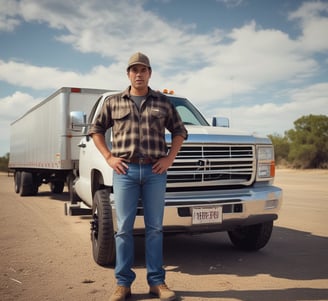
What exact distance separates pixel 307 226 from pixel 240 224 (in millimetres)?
3422

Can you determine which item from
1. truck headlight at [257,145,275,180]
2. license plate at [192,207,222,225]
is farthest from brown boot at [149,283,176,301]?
truck headlight at [257,145,275,180]

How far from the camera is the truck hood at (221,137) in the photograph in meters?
4.53

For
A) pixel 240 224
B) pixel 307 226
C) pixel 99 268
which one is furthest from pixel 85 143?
pixel 307 226

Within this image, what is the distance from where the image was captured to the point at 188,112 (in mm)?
6195

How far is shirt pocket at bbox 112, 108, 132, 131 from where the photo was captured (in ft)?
11.2

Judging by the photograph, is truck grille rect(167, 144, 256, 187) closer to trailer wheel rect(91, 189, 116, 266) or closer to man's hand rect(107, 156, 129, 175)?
trailer wheel rect(91, 189, 116, 266)

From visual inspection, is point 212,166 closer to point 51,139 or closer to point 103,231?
point 103,231

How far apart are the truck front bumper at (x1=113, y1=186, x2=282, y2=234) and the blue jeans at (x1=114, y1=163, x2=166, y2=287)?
0.55 metres

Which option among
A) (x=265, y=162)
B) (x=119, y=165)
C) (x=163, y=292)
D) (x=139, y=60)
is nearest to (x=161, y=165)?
(x=119, y=165)

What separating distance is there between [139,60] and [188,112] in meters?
2.83

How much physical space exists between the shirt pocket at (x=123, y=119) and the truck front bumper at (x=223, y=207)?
3.29 ft

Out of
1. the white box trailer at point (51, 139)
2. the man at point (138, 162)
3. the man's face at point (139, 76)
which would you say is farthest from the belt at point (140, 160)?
the white box trailer at point (51, 139)

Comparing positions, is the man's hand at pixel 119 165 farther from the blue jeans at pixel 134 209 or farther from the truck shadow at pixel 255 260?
the truck shadow at pixel 255 260

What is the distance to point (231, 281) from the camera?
162 inches
